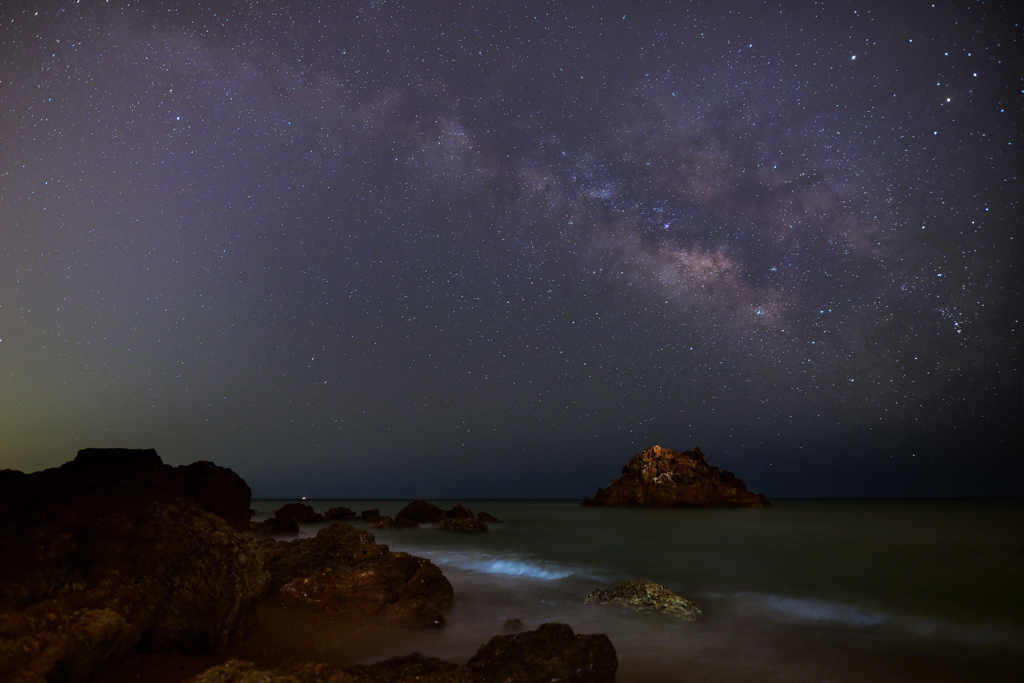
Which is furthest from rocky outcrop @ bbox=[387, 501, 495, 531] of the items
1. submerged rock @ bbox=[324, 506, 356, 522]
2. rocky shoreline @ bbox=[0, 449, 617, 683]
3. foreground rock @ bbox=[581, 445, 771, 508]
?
foreground rock @ bbox=[581, 445, 771, 508]

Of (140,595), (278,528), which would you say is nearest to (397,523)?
(278,528)

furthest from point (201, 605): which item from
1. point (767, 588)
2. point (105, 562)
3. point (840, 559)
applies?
point (840, 559)

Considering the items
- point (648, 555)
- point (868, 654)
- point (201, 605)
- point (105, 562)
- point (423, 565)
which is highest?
point (105, 562)

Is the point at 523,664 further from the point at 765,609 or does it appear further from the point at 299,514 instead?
the point at 299,514

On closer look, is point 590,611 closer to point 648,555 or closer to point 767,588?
point 767,588

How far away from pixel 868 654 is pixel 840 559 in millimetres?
12701

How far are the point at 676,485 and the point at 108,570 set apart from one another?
68503 millimetres

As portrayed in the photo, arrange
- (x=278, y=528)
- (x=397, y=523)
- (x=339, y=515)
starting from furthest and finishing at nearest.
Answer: (x=339, y=515), (x=397, y=523), (x=278, y=528)

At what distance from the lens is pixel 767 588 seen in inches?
479

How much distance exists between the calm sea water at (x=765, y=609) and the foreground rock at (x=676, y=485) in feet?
155

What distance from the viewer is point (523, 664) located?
495cm

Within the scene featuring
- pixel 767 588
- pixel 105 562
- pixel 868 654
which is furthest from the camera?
pixel 767 588

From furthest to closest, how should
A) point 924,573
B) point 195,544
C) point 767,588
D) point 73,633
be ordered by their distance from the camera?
point 924,573, point 767,588, point 195,544, point 73,633

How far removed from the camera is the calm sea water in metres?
6.59
